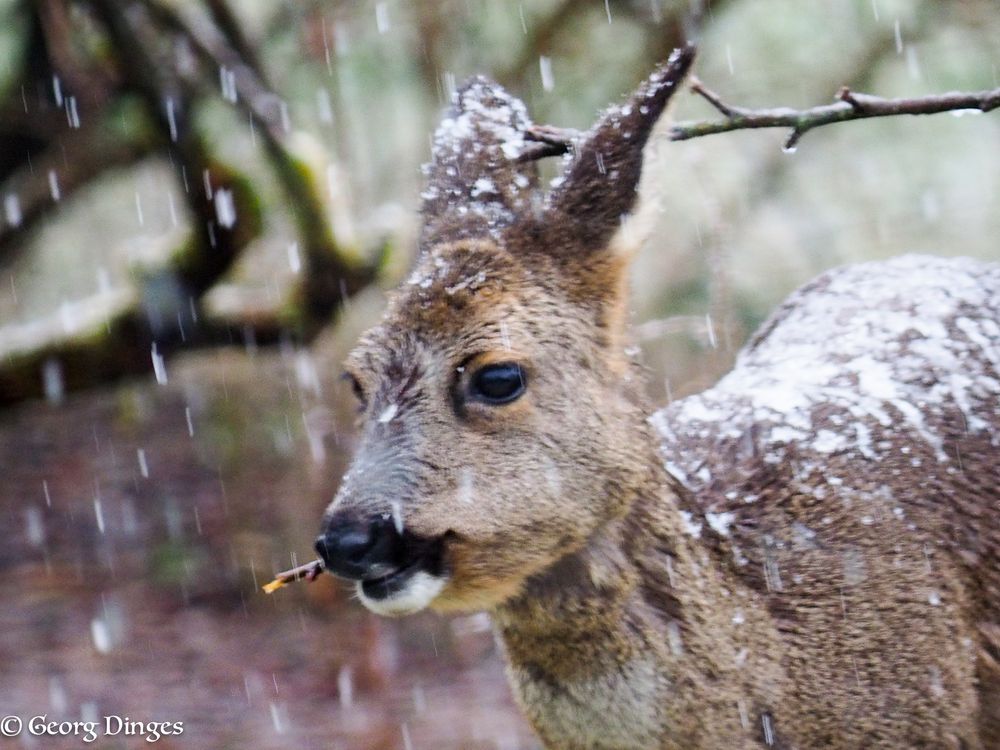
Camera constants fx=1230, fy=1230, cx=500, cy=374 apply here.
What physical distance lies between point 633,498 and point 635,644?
41 cm

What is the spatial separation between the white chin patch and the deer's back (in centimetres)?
99

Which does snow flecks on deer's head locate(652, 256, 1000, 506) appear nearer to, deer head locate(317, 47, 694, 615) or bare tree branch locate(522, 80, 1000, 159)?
deer head locate(317, 47, 694, 615)

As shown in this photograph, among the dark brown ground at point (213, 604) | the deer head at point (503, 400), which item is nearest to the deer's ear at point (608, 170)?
the deer head at point (503, 400)

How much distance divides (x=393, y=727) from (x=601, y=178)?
4882 millimetres

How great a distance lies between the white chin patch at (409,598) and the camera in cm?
297

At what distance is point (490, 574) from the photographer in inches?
124

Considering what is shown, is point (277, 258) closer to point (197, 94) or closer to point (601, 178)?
point (197, 94)

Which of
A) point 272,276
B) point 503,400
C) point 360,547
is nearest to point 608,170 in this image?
point 503,400

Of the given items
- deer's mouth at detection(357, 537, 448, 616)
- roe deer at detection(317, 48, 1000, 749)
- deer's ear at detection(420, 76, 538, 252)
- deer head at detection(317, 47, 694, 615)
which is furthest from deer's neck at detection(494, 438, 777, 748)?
deer's ear at detection(420, 76, 538, 252)

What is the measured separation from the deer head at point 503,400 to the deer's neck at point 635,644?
135 millimetres

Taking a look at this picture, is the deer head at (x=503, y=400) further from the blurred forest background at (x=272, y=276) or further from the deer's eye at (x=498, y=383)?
the blurred forest background at (x=272, y=276)

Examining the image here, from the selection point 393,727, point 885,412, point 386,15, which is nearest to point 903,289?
point 885,412

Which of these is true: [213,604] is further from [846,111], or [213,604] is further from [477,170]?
[846,111]

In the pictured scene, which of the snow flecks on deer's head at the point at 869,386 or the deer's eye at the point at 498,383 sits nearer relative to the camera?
the deer's eye at the point at 498,383
